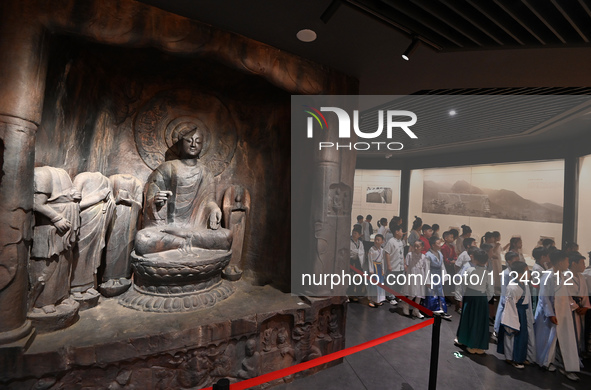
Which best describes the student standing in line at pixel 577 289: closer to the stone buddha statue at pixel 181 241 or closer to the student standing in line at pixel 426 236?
the student standing in line at pixel 426 236

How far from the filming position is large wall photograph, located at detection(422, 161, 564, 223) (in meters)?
3.51

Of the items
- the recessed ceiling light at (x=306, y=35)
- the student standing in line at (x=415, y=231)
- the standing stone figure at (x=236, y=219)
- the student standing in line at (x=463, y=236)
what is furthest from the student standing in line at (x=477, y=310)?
the recessed ceiling light at (x=306, y=35)

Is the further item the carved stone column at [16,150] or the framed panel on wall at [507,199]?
the framed panel on wall at [507,199]

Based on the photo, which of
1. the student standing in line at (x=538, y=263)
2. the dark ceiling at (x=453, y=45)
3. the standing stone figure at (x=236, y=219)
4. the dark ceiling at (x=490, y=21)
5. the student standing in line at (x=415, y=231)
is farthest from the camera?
the student standing in line at (x=415, y=231)

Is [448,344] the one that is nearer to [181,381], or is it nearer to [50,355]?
[181,381]

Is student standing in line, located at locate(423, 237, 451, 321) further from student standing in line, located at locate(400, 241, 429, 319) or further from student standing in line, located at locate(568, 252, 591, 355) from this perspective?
student standing in line, located at locate(568, 252, 591, 355)

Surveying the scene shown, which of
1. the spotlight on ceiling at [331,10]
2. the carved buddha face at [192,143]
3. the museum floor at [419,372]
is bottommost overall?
the museum floor at [419,372]

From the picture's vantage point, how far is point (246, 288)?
12.3 ft

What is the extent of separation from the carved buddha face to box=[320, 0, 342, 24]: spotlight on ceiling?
6.74 feet

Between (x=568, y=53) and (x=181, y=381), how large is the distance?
494 cm

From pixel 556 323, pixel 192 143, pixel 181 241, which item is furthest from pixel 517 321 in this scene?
pixel 192 143

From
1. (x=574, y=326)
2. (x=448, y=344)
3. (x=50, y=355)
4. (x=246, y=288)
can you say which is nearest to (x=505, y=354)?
(x=448, y=344)

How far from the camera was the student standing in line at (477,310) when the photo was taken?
3.71m

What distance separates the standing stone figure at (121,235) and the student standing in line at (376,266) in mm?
3922
